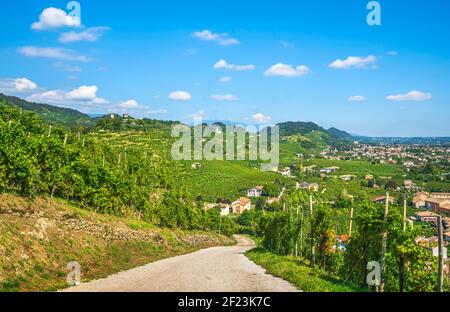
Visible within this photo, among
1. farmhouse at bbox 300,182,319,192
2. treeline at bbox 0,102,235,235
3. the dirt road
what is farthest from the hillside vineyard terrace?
the dirt road

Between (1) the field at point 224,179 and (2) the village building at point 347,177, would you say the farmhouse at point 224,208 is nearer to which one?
(1) the field at point 224,179

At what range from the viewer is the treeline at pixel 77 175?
30250 millimetres

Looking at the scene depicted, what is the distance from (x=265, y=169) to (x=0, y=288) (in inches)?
6447

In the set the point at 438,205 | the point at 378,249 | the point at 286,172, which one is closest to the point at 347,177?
the point at 286,172

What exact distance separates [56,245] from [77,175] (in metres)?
16.0

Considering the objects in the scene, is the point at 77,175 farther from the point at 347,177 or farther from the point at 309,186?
the point at 347,177

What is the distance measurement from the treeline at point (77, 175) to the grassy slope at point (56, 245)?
264cm

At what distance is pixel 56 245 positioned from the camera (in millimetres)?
24391

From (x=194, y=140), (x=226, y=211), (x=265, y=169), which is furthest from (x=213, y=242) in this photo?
(x=265, y=169)

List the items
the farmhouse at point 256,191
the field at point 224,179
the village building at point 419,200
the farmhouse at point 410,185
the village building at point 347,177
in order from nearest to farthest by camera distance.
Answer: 1. the field at point 224,179
2. the village building at point 419,200
3. the farmhouse at point 256,191
4. the farmhouse at point 410,185
5. the village building at point 347,177

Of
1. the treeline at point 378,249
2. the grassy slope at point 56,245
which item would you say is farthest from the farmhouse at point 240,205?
the treeline at point 378,249
